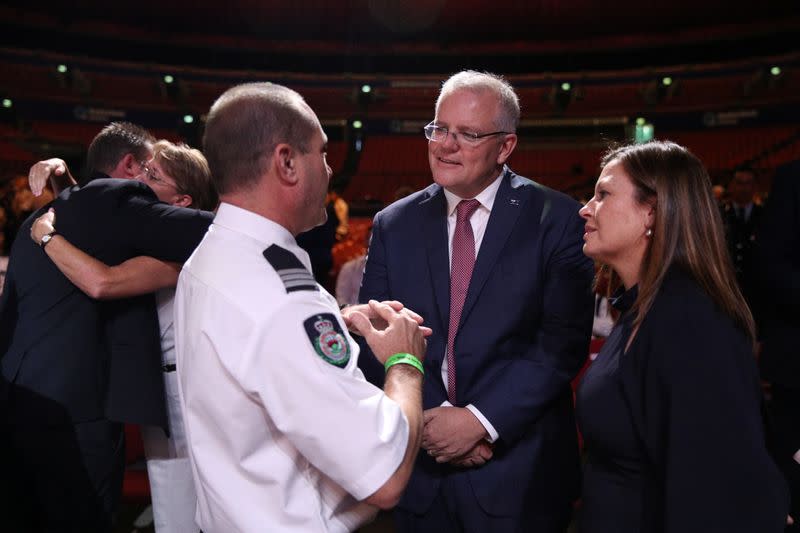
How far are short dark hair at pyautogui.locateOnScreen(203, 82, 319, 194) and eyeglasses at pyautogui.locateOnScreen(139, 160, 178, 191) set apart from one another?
1008mm

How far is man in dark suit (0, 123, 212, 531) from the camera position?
5.68ft

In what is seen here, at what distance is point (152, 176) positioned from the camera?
2.06 m

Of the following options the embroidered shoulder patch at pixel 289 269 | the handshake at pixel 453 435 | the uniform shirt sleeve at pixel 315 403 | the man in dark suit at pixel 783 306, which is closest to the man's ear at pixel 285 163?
the embroidered shoulder patch at pixel 289 269

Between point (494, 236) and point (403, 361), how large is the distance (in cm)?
63

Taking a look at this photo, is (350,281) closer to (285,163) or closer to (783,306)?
(783,306)

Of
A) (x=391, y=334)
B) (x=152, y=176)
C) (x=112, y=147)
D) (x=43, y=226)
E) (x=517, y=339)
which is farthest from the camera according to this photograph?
(x=152, y=176)

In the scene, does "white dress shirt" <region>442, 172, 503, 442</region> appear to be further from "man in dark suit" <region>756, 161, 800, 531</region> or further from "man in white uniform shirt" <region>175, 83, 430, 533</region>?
"man in dark suit" <region>756, 161, 800, 531</region>

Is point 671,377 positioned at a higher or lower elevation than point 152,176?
lower

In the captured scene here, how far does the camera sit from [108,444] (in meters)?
1.80

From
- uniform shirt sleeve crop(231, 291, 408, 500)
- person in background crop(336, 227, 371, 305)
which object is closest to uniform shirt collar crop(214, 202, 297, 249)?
uniform shirt sleeve crop(231, 291, 408, 500)

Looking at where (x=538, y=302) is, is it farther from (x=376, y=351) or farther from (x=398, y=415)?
(x=398, y=415)

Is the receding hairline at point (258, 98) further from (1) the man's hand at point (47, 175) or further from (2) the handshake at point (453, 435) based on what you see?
(1) the man's hand at point (47, 175)

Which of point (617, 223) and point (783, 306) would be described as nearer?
point (617, 223)

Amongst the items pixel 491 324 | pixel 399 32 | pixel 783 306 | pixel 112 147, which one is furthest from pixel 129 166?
pixel 399 32
